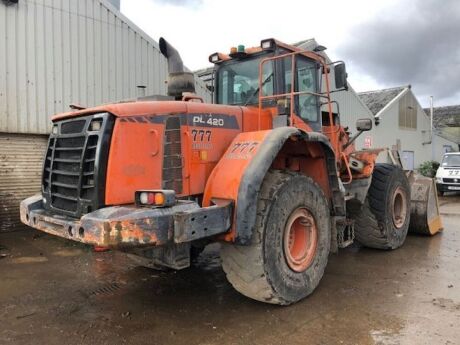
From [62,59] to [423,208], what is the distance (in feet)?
24.3

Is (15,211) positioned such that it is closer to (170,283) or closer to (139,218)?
(170,283)

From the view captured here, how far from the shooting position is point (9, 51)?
8.01 meters

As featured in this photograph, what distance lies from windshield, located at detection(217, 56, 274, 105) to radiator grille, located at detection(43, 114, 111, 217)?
6.90 feet

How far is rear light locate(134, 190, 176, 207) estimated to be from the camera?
3.57m

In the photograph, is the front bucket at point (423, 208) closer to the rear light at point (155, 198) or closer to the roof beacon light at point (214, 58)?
the roof beacon light at point (214, 58)

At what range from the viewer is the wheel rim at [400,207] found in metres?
7.18

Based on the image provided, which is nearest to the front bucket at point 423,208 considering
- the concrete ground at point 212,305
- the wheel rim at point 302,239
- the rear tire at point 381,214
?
the rear tire at point 381,214

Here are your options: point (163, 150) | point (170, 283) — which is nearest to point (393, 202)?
point (170, 283)

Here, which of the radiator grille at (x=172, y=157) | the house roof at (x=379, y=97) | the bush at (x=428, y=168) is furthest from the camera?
the bush at (x=428, y=168)

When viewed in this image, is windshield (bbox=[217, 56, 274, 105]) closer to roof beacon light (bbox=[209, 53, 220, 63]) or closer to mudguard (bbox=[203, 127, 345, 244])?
roof beacon light (bbox=[209, 53, 220, 63])

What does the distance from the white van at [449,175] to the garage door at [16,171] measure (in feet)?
45.5

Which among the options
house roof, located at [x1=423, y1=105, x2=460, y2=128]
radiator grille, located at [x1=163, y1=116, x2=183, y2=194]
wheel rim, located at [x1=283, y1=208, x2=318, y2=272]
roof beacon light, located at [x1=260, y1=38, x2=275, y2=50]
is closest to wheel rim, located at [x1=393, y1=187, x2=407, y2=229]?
wheel rim, located at [x1=283, y1=208, x2=318, y2=272]

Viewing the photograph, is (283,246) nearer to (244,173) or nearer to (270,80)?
(244,173)

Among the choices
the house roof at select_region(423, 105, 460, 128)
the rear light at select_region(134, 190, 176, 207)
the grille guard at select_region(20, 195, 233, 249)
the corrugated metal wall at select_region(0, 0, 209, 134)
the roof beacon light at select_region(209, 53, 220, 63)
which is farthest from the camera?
the house roof at select_region(423, 105, 460, 128)
